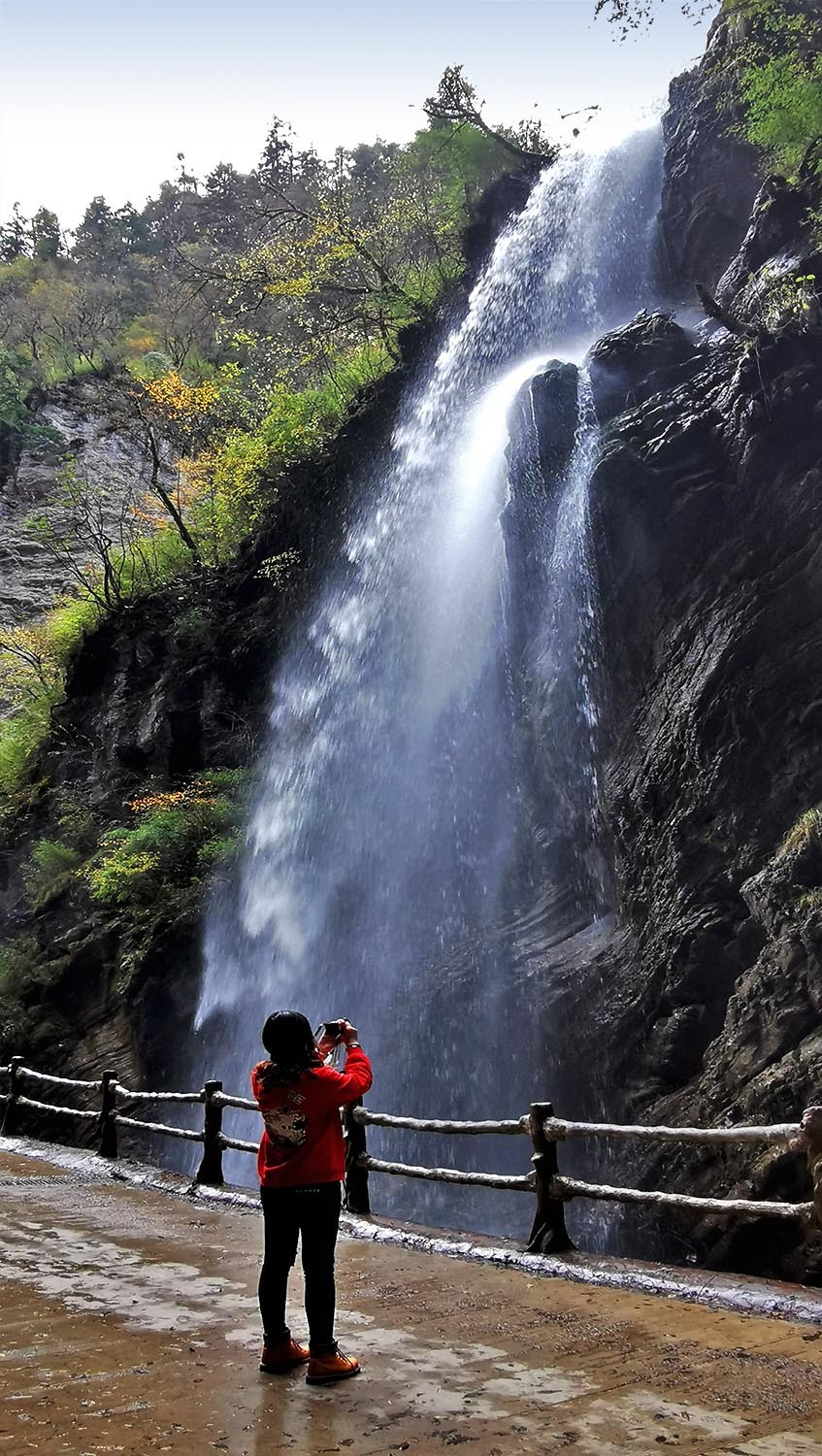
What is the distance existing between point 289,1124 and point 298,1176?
0.20m

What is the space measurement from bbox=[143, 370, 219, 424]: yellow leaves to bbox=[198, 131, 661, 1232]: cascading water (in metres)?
7.76

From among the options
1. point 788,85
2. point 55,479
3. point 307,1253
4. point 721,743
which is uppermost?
point 55,479

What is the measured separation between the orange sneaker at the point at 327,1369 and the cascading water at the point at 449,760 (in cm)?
783

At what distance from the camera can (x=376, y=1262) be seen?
249 inches

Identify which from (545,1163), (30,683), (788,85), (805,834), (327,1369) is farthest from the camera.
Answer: (30,683)

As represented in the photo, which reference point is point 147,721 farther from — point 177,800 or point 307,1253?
point 307,1253

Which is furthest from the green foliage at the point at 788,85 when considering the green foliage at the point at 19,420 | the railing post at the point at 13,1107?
the green foliage at the point at 19,420

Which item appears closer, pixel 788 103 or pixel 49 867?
pixel 788 103

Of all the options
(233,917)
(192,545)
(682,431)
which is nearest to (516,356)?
(682,431)

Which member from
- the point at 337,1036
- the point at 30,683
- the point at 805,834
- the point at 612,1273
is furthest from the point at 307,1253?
the point at 30,683

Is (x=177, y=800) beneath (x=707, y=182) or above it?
beneath

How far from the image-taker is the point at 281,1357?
4.12m

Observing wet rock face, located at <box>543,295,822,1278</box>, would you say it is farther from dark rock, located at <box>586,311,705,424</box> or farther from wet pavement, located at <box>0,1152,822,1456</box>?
wet pavement, located at <box>0,1152,822,1456</box>

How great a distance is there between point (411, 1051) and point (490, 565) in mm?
7544
